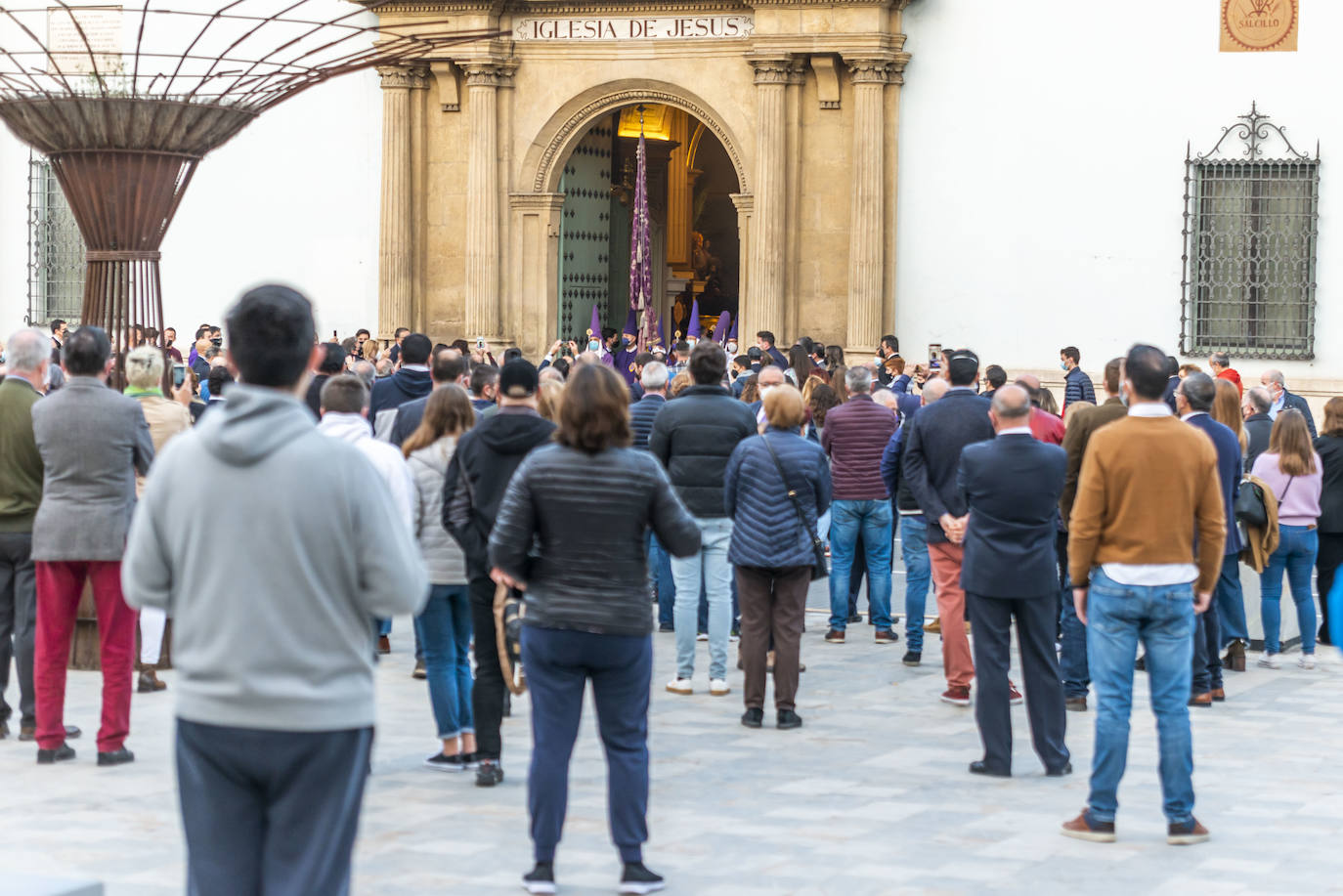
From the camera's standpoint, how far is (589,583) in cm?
653

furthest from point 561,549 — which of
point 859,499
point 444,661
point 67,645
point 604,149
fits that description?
point 604,149

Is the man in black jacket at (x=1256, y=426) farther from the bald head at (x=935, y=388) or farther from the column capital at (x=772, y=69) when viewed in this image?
the column capital at (x=772, y=69)

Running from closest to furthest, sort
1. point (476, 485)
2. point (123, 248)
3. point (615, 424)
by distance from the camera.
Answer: point (615, 424), point (476, 485), point (123, 248)

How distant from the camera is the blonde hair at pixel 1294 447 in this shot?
1145 cm

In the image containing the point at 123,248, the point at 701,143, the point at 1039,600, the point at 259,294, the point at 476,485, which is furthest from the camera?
the point at 701,143

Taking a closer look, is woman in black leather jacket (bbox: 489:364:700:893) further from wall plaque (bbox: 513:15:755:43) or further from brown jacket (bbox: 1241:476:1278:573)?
wall plaque (bbox: 513:15:755:43)

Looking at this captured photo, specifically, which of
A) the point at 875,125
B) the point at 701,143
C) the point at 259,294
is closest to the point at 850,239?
the point at 875,125

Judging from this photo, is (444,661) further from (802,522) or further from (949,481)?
(949,481)

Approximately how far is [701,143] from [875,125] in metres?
9.00

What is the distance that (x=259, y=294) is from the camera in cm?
414

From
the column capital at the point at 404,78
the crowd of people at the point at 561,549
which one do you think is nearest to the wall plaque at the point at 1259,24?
the crowd of people at the point at 561,549

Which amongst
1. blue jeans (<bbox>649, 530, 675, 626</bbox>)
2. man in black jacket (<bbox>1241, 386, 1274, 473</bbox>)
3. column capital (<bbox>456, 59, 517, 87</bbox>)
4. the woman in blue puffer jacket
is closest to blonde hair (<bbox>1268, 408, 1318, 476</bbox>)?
man in black jacket (<bbox>1241, 386, 1274, 473</bbox>)

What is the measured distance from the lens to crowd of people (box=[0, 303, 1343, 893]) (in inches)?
162

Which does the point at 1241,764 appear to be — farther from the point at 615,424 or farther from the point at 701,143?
the point at 701,143
